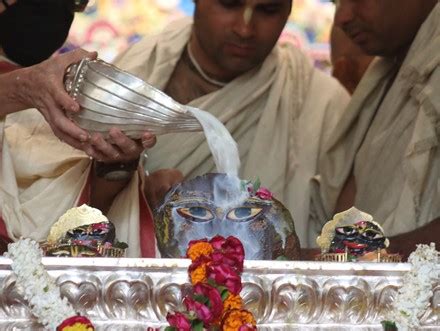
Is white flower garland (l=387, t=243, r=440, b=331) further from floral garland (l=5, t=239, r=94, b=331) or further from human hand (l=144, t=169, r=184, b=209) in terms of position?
human hand (l=144, t=169, r=184, b=209)

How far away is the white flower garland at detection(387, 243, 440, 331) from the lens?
2.01 meters

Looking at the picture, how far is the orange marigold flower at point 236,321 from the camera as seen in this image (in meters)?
1.93

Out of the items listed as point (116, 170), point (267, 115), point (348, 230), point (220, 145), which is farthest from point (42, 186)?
point (267, 115)

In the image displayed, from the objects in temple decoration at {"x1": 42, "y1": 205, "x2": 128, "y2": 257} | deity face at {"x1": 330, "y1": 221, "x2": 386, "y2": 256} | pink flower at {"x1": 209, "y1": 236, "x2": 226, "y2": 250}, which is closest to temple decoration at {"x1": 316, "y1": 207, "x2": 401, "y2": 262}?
deity face at {"x1": 330, "y1": 221, "x2": 386, "y2": 256}

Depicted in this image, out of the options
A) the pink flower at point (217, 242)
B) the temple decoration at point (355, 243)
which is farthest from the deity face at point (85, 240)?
the temple decoration at point (355, 243)

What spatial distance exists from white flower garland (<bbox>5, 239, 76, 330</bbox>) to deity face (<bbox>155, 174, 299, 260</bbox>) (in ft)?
0.84

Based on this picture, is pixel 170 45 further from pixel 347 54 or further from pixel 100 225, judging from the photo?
pixel 100 225

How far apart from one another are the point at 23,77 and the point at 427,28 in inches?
42.3

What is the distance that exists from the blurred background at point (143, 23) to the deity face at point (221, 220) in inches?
83.7

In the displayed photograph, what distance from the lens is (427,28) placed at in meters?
3.14

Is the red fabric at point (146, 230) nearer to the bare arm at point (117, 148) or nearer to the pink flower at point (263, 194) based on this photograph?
the bare arm at point (117, 148)

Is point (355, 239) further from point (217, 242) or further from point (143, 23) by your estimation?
point (143, 23)

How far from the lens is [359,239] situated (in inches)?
85.4

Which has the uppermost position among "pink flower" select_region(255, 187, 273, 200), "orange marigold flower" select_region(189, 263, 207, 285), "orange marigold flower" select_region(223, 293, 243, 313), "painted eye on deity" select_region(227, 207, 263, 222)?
"pink flower" select_region(255, 187, 273, 200)
